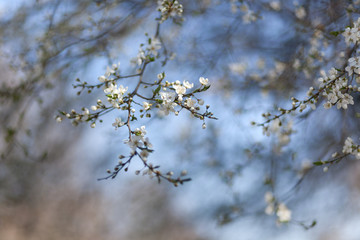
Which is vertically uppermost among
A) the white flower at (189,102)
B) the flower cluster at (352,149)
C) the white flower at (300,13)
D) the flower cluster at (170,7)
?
the white flower at (300,13)

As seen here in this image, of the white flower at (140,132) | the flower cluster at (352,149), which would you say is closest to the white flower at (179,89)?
the white flower at (140,132)

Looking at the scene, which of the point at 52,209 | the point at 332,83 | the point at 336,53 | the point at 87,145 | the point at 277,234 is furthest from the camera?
the point at 52,209

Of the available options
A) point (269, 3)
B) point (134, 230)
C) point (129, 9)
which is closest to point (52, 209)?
point (134, 230)

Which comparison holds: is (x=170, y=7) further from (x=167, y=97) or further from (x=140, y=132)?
(x=140, y=132)

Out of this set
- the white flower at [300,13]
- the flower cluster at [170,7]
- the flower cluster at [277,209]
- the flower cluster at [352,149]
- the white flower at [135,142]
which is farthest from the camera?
the white flower at [300,13]

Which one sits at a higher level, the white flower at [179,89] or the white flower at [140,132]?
the white flower at [179,89]

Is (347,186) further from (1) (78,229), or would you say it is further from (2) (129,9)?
(1) (78,229)

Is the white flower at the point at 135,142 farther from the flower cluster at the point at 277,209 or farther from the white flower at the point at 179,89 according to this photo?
the flower cluster at the point at 277,209

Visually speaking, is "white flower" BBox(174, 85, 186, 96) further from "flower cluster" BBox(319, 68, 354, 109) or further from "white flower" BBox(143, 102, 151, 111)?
"flower cluster" BBox(319, 68, 354, 109)

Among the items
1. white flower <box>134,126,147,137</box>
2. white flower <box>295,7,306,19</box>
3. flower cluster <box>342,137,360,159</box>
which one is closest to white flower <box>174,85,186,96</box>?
white flower <box>134,126,147,137</box>

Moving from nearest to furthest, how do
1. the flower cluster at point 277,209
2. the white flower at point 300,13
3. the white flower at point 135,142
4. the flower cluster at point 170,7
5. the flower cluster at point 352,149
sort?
the white flower at point 135,142
the flower cluster at point 352,149
the flower cluster at point 170,7
the flower cluster at point 277,209
the white flower at point 300,13

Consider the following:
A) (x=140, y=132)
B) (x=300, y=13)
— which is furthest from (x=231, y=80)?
(x=140, y=132)
